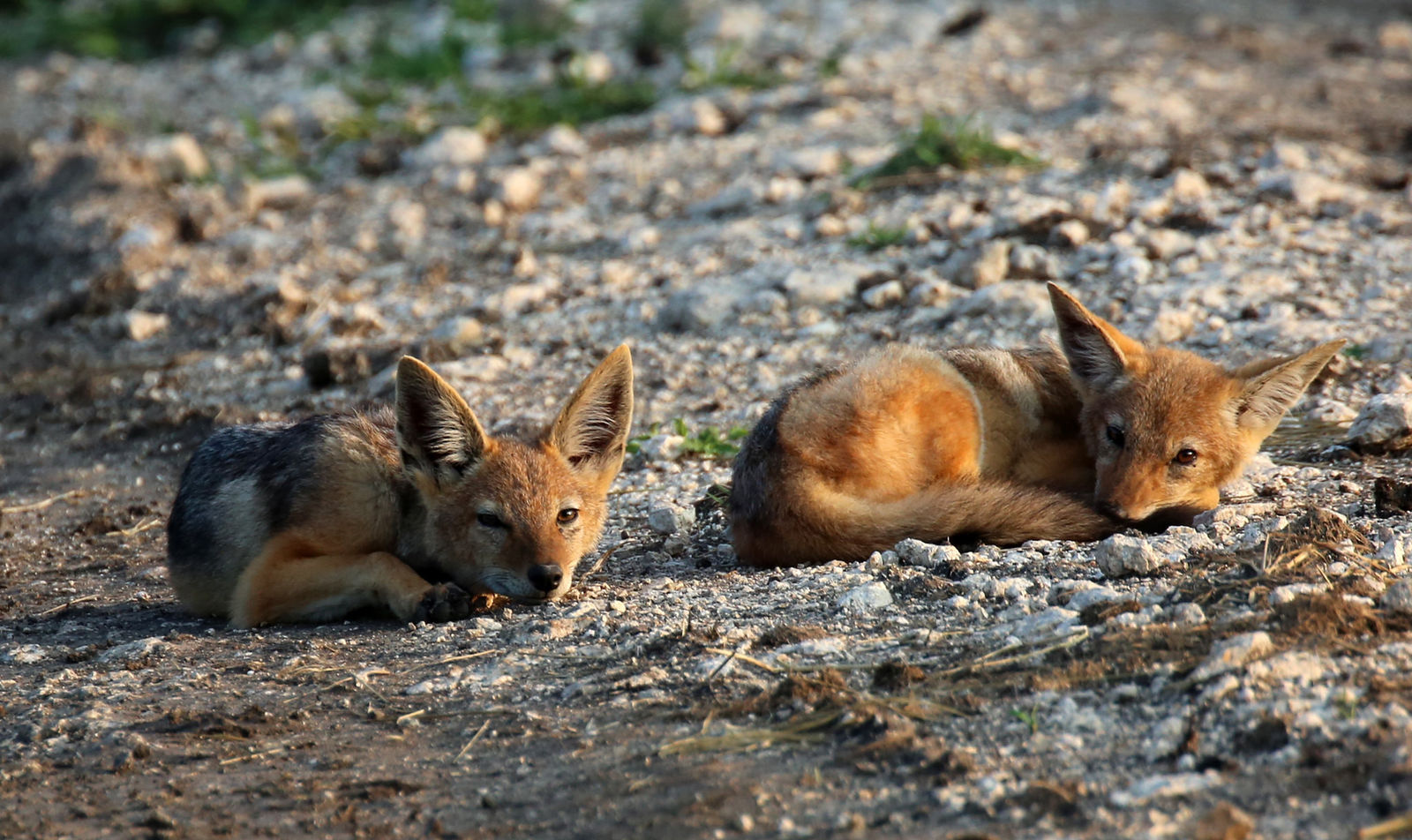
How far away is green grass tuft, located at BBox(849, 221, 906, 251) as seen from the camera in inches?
328

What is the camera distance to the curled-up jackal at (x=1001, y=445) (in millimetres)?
4926

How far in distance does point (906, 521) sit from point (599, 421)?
49.7 inches

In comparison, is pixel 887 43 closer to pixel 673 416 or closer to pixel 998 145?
pixel 998 145

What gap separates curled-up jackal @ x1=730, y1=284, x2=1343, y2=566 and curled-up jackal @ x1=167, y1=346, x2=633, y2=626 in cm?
65

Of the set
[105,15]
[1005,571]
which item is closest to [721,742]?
[1005,571]

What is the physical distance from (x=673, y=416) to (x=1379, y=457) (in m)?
3.30

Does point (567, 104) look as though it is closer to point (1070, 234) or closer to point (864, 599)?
point (1070, 234)

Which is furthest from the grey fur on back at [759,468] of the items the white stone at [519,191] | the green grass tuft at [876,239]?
the white stone at [519,191]

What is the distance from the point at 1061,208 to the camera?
8.27 meters

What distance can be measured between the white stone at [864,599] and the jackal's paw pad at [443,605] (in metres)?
1.36

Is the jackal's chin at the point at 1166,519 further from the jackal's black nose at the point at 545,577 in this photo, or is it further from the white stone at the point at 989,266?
the white stone at the point at 989,266

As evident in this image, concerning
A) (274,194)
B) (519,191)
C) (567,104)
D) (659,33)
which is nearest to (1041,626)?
(519,191)

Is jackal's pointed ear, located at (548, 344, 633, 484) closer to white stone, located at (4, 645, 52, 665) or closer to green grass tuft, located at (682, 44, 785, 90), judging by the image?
white stone, located at (4, 645, 52, 665)

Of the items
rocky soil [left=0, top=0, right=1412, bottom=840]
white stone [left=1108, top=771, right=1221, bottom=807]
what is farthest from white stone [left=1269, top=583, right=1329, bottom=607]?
white stone [left=1108, top=771, right=1221, bottom=807]
